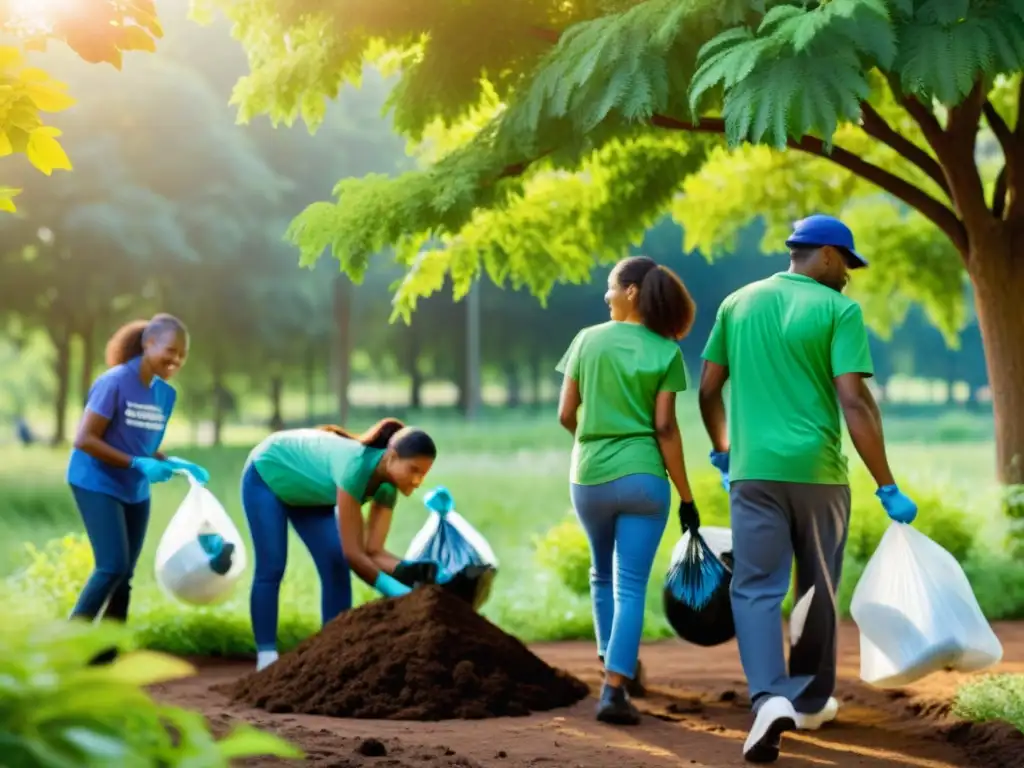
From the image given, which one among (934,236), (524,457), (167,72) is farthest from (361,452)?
(167,72)

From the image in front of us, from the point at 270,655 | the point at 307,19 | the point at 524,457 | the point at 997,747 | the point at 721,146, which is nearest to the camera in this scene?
the point at 997,747

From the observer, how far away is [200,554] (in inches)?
282

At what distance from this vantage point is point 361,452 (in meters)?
6.18

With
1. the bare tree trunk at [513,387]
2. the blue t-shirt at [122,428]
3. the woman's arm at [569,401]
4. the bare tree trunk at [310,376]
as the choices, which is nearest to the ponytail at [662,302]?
the woman's arm at [569,401]

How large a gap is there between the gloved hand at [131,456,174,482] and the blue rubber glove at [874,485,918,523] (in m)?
3.26

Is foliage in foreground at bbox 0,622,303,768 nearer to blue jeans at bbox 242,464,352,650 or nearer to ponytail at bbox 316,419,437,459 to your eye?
ponytail at bbox 316,419,437,459

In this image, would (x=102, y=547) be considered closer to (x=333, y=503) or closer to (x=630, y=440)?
(x=333, y=503)

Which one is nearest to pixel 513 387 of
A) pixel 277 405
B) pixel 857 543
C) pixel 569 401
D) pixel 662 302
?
pixel 277 405

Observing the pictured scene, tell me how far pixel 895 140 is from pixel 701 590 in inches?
193

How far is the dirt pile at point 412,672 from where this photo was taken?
5.87 m

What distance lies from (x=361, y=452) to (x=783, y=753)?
2.30 m

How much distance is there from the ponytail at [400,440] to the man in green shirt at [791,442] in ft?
4.46

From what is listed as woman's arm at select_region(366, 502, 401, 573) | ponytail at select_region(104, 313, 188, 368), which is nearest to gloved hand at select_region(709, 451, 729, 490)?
woman's arm at select_region(366, 502, 401, 573)

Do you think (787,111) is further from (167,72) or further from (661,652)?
(167,72)
